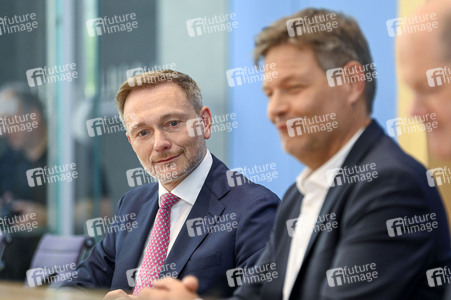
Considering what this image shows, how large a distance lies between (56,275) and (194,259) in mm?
1141

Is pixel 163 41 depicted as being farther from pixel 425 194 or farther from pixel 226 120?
pixel 425 194

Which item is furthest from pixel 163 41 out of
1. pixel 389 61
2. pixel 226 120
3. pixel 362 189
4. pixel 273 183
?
pixel 362 189

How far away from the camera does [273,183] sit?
3162 millimetres

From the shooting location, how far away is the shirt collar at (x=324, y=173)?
2.00m

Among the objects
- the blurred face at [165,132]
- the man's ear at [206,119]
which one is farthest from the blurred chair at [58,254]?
the man's ear at [206,119]
